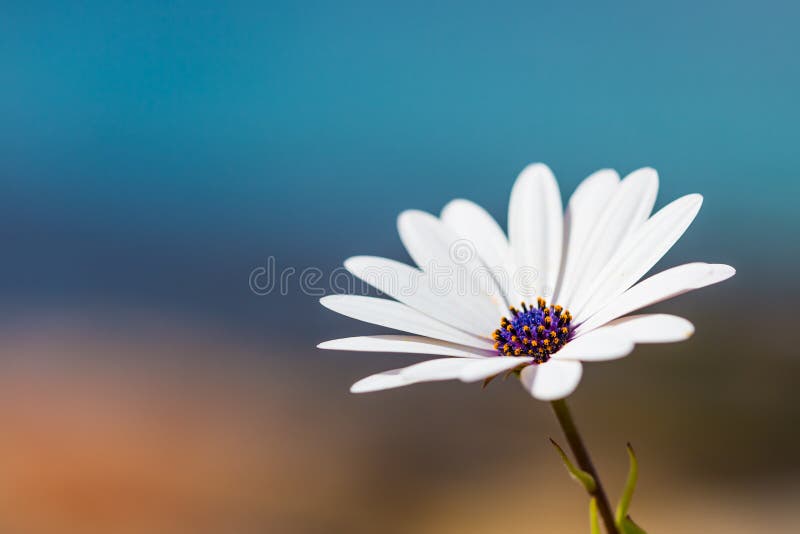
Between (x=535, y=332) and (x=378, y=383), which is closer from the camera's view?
(x=378, y=383)

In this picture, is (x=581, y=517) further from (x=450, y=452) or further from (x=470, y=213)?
(x=470, y=213)

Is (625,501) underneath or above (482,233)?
underneath

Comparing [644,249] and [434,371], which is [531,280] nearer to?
[644,249]

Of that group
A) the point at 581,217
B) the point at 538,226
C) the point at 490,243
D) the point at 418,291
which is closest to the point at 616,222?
the point at 581,217

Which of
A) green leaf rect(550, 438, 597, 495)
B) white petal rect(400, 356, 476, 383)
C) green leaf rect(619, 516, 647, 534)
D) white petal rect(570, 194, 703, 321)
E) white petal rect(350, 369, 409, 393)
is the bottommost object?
green leaf rect(619, 516, 647, 534)

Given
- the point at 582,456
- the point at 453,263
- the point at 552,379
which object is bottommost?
the point at 582,456

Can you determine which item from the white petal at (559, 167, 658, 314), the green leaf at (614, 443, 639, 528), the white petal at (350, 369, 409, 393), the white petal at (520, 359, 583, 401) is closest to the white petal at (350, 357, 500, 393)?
the white petal at (350, 369, 409, 393)

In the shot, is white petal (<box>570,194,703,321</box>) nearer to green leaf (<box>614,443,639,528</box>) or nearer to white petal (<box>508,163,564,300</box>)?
white petal (<box>508,163,564,300</box>)

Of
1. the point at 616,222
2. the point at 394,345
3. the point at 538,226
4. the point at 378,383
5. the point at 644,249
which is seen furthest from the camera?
the point at 538,226
